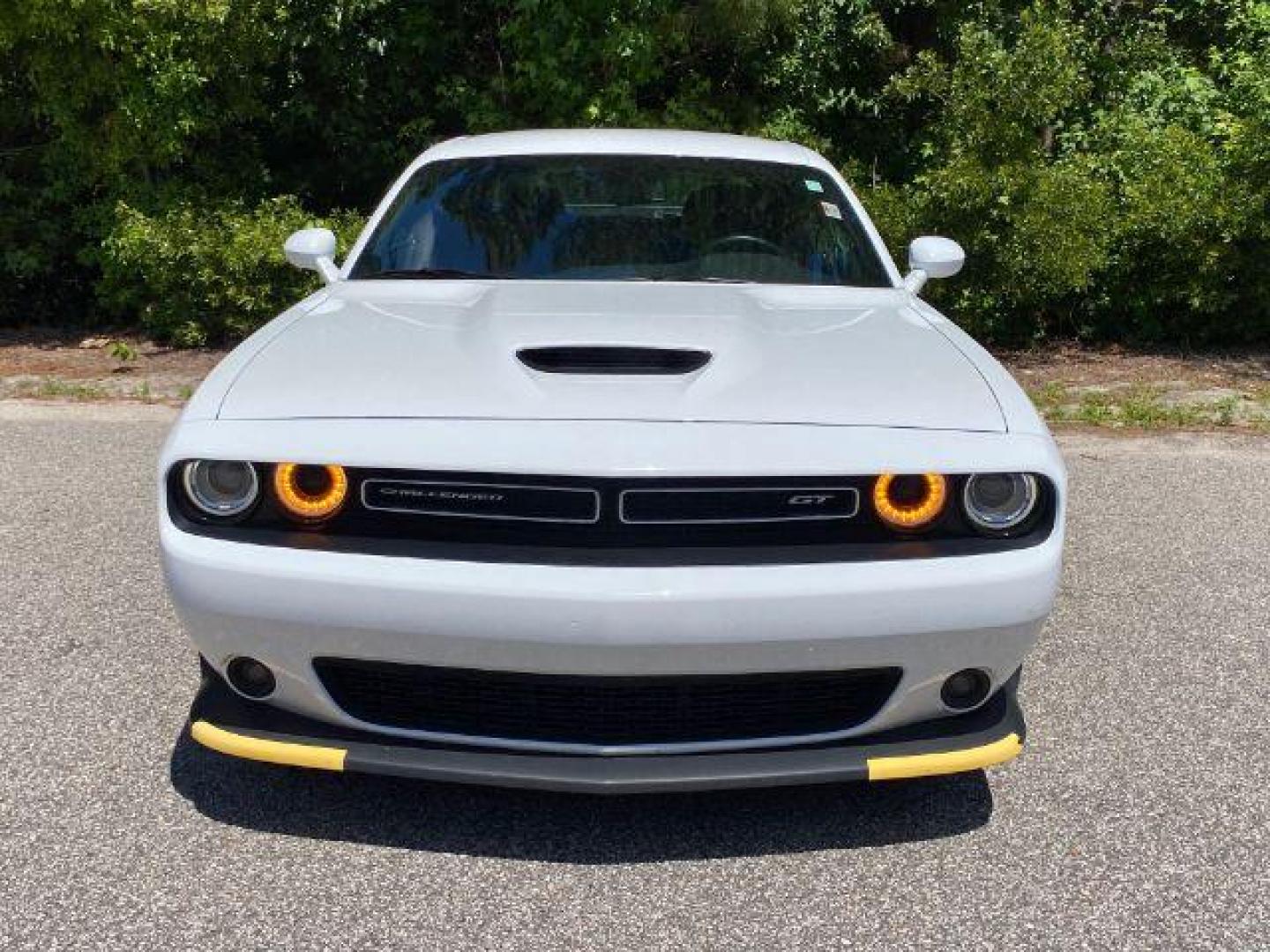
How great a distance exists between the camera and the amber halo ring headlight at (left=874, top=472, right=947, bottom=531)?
102 inches

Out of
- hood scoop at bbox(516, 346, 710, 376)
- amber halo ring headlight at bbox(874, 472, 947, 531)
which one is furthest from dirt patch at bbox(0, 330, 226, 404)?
amber halo ring headlight at bbox(874, 472, 947, 531)

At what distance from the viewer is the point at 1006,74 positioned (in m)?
8.55

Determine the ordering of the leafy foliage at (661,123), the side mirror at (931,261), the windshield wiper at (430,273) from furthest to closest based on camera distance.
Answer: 1. the leafy foliage at (661,123)
2. the side mirror at (931,261)
3. the windshield wiper at (430,273)

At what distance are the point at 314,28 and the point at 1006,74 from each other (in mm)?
4952

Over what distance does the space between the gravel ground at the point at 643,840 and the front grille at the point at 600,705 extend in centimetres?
30

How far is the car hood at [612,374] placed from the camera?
260 cm

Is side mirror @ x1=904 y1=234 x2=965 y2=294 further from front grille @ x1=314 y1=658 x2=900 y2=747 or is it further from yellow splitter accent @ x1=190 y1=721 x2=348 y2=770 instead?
yellow splitter accent @ x1=190 y1=721 x2=348 y2=770

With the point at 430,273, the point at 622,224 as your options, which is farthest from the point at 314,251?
the point at 622,224

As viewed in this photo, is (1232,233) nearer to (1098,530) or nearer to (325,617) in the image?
(1098,530)

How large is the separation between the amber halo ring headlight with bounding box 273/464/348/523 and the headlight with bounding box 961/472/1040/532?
126cm

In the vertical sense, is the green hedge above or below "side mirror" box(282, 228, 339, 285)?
below

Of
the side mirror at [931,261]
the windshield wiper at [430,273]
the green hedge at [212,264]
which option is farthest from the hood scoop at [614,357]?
the green hedge at [212,264]

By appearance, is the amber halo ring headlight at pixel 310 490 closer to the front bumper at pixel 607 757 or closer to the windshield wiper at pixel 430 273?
the front bumper at pixel 607 757

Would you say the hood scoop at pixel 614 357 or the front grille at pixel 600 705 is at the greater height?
the hood scoop at pixel 614 357
